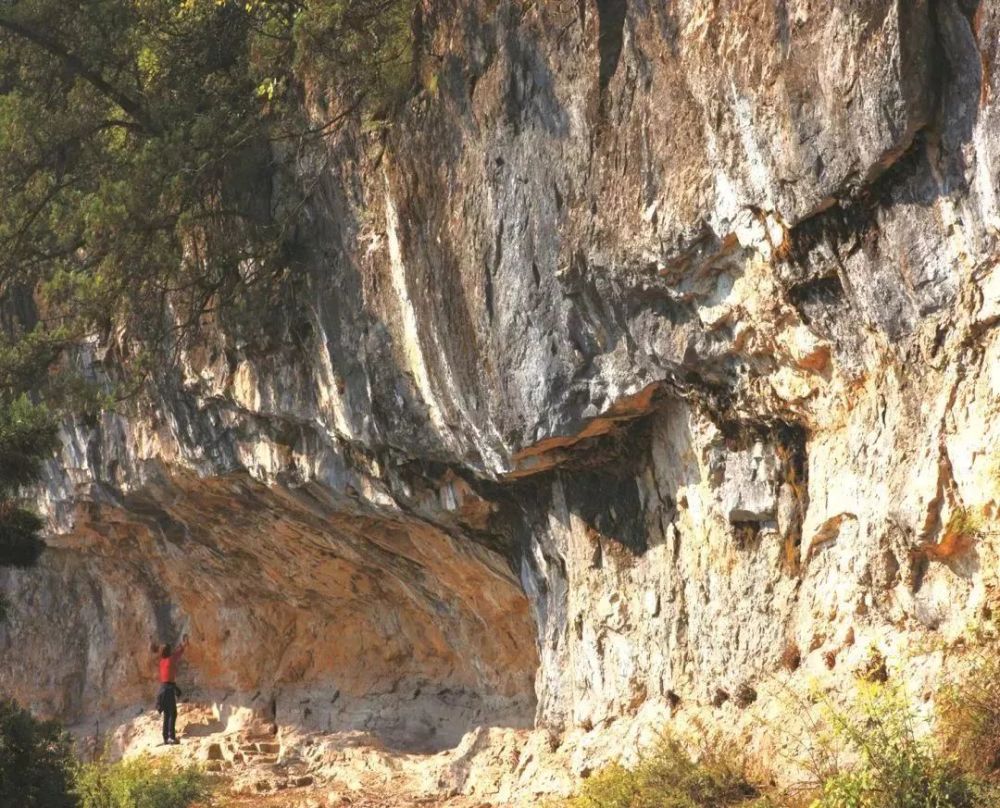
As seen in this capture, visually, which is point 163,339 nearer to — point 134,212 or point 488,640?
point 134,212

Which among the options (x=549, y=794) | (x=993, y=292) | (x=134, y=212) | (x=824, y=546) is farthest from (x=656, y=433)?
(x=134, y=212)

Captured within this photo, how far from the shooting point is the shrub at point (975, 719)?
7.60 m

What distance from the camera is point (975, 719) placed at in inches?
301

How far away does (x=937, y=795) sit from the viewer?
7297mm

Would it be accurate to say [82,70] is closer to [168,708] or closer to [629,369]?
[629,369]

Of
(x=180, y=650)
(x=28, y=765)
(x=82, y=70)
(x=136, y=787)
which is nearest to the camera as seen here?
(x=28, y=765)

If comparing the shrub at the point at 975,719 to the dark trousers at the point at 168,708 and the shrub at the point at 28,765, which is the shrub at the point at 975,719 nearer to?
the shrub at the point at 28,765

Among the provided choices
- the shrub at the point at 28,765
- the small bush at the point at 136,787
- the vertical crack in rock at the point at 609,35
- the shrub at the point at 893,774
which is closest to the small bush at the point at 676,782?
the shrub at the point at 893,774

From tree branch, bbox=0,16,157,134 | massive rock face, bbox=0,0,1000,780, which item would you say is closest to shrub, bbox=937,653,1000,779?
massive rock face, bbox=0,0,1000,780

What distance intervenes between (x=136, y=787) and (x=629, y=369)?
5925 millimetres

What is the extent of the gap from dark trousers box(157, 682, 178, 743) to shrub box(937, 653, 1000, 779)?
12558 millimetres

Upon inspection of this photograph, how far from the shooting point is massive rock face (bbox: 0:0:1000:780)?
8016 millimetres

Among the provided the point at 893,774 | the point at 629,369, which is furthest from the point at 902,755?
the point at 629,369

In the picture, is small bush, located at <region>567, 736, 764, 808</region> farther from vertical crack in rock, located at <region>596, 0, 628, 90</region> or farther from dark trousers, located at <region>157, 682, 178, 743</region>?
dark trousers, located at <region>157, 682, 178, 743</region>
